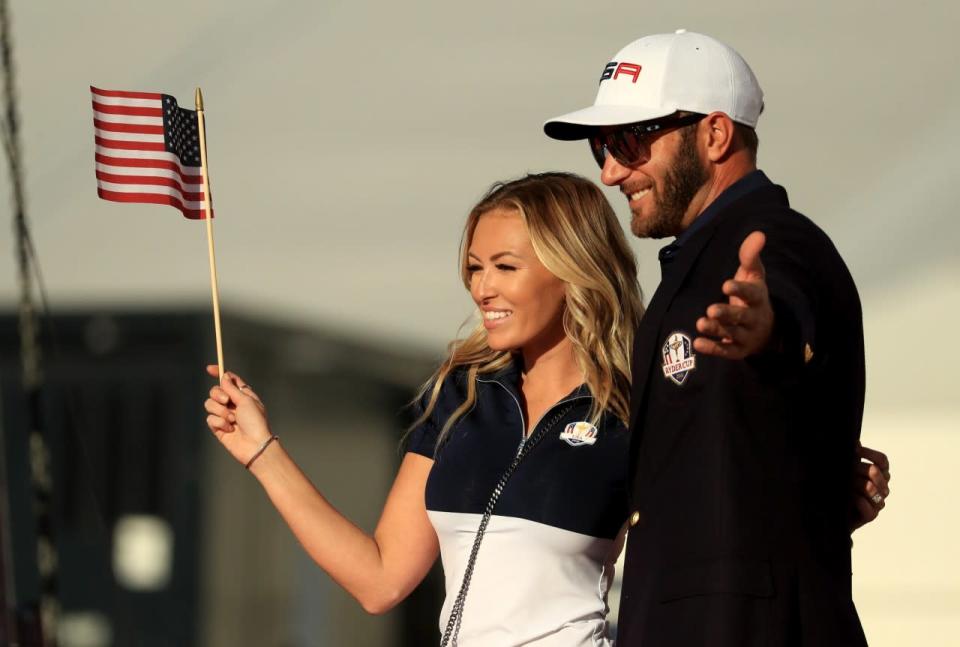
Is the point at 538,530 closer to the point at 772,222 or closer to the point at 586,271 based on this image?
the point at 586,271

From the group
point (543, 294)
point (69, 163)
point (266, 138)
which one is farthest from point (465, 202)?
point (543, 294)

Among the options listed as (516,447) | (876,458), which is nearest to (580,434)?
(516,447)

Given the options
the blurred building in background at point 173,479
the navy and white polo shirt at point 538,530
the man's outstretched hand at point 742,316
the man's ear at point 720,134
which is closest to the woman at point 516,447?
the navy and white polo shirt at point 538,530

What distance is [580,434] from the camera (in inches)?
97.9

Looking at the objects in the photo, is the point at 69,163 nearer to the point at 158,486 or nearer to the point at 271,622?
the point at 158,486

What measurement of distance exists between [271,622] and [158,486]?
970 mm

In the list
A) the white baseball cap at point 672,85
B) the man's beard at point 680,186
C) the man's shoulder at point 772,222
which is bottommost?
the man's shoulder at point 772,222

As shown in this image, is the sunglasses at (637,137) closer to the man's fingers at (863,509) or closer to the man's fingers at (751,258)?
the man's fingers at (751,258)

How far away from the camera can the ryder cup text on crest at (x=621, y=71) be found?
2.17 metres

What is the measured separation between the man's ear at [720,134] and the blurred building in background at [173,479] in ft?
17.2

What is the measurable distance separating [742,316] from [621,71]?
58cm

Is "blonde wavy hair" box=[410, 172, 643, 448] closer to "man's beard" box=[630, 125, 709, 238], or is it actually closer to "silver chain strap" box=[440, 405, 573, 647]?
"silver chain strap" box=[440, 405, 573, 647]

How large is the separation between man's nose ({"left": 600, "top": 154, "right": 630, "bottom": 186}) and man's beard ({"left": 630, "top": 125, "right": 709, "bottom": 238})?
0.05 metres

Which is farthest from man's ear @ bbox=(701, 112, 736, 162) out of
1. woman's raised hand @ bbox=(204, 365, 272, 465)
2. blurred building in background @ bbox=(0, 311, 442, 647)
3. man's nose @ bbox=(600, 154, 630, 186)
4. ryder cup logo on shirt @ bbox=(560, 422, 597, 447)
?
blurred building in background @ bbox=(0, 311, 442, 647)
